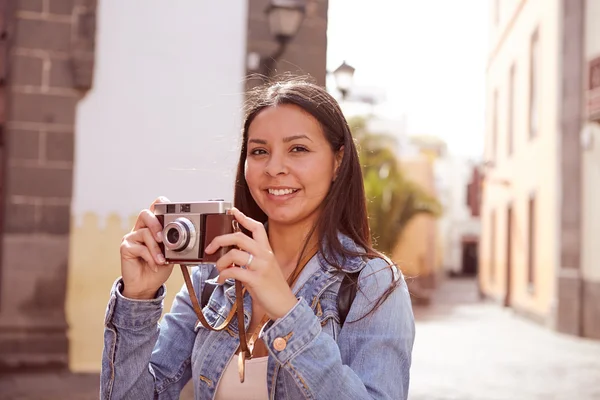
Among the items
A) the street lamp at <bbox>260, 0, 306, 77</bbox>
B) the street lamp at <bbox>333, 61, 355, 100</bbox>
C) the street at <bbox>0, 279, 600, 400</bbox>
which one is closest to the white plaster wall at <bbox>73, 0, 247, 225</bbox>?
the street lamp at <bbox>260, 0, 306, 77</bbox>

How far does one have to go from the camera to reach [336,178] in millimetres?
1989

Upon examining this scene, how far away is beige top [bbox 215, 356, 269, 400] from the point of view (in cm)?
183

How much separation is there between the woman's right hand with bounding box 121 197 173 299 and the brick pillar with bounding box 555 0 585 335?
12025 mm

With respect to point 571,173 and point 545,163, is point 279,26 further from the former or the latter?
point 545,163

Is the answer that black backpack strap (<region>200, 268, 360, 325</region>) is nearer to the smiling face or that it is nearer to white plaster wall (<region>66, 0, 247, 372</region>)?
the smiling face

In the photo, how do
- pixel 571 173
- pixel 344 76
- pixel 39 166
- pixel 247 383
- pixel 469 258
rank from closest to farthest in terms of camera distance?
pixel 247 383
pixel 39 166
pixel 344 76
pixel 571 173
pixel 469 258

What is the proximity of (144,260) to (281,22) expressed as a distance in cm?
503

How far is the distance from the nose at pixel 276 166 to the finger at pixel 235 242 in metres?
0.29

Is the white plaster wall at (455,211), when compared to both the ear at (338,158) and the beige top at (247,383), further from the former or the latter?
the beige top at (247,383)

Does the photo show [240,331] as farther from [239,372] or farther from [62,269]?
[62,269]

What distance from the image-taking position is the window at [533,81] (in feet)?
53.3

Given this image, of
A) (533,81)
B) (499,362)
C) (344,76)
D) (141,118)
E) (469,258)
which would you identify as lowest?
(469,258)

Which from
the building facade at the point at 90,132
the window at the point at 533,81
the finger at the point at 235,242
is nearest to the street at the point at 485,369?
the building facade at the point at 90,132

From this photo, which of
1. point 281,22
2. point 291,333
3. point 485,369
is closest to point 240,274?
point 291,333
